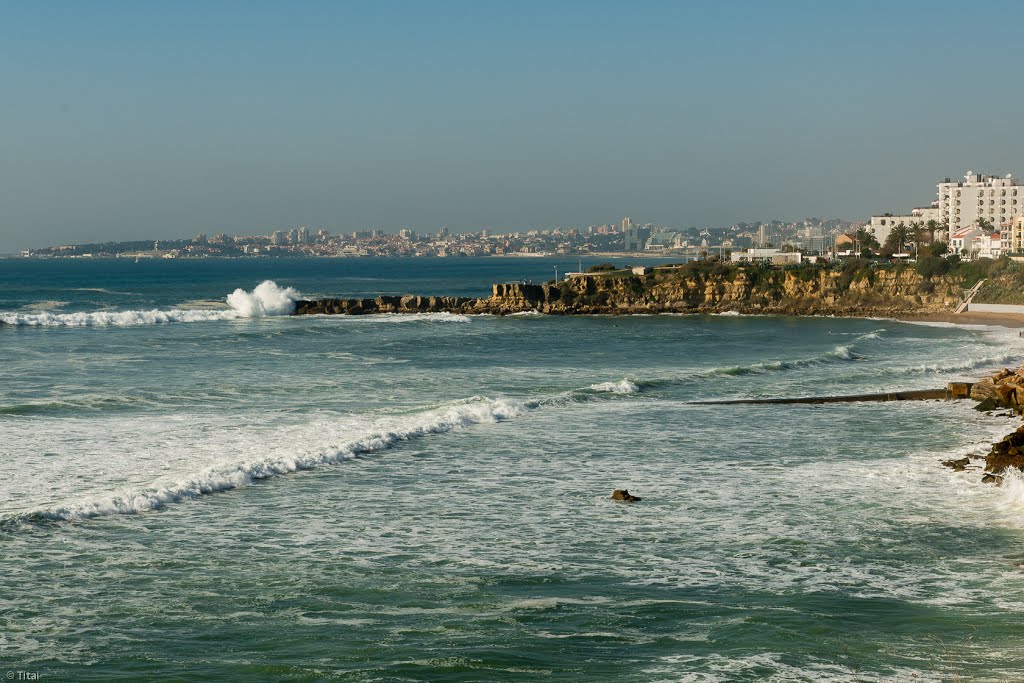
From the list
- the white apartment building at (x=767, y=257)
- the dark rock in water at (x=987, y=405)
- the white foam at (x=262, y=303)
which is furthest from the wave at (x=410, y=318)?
the dark rock in water at (x=987, y=405)

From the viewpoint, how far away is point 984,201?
159 meters

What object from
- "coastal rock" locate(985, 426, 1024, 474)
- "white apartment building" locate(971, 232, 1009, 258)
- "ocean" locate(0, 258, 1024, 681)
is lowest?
"ocean" locate(0, 258, 1024, 681)

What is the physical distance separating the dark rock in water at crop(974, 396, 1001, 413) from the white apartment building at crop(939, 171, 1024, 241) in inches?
5258

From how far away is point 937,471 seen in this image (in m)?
22.0

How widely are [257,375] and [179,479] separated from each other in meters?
19.9

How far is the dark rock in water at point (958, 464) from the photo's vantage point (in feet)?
72.3

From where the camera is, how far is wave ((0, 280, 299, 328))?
72.4 m

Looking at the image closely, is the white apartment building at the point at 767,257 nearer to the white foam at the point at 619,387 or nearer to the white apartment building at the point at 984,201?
the white apartment building at the point at 984,201

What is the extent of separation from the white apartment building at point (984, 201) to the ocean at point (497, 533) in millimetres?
131475

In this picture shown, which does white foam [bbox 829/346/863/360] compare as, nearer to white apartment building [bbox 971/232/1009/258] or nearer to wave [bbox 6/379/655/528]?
wave [bbox 6/379/655/528]

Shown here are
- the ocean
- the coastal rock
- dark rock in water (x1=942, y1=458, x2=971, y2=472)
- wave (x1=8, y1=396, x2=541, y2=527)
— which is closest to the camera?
the ocean

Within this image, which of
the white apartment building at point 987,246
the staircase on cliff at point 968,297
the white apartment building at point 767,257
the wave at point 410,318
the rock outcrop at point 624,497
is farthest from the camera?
the white apartment building at point 987,246

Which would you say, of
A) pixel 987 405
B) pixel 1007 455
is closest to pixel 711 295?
pixel 987 405

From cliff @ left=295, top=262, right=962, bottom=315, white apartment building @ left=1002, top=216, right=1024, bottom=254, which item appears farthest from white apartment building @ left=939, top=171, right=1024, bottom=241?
cliff @ left=295, top=262, right=962, bottom=315
